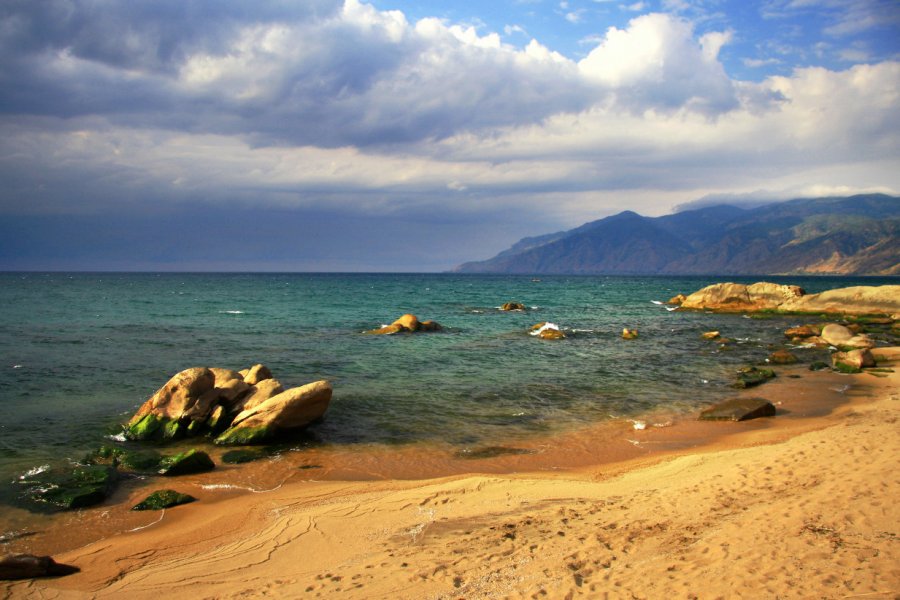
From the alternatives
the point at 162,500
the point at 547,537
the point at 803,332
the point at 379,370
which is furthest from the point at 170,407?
the point at 803,332

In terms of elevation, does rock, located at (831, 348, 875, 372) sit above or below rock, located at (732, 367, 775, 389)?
above

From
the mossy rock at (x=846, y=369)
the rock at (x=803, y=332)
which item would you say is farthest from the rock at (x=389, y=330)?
the rock at (x=803, y=332)

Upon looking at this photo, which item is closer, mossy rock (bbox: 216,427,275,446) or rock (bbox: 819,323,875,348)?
mossy rock (bbox: 216,427,275,446)

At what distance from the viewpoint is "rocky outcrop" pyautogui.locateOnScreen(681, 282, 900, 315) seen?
148 ft

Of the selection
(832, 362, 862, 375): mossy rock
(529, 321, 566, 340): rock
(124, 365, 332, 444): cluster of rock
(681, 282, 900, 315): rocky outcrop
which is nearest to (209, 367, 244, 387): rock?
(124, 365, 332, 444): cluster of rock

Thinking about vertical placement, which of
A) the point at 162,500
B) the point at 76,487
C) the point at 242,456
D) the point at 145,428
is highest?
the point at 145,428

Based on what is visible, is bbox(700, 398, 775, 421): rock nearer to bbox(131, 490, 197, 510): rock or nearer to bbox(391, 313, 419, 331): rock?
bbox(131, 490, 197, 510): rock

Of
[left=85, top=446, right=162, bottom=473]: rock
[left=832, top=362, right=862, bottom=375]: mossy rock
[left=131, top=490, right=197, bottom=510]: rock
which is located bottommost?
[left=832, top=362, right=862, bottom=375]: mossy rock

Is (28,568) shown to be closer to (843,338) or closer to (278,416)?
(278,416)

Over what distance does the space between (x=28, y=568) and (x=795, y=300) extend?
193ft

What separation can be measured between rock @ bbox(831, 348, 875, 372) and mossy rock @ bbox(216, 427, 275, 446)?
80.6 ft

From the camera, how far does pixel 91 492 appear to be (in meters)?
10.4

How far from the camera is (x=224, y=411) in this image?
49.7 ft

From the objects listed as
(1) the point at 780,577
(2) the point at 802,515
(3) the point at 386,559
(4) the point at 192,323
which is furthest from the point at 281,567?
(4) the point at 192,323
